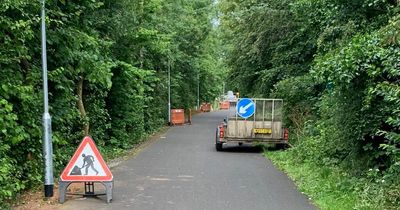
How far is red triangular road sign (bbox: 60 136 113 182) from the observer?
8.79 m

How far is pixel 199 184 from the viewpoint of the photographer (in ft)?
35.5

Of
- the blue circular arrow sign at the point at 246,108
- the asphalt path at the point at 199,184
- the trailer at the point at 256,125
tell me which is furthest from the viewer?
the blue circular arrow sign at the point at 246,108

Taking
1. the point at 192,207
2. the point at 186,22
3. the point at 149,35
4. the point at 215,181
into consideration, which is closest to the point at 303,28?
the point at 149,35

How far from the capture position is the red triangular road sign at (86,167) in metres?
8.79

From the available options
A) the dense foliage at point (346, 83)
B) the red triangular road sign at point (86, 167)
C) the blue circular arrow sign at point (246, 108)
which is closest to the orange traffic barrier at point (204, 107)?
the dense foliage at point (346, 83)

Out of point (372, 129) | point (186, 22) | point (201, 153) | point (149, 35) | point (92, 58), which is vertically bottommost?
point (201, 153)

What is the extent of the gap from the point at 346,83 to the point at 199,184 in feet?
12.3

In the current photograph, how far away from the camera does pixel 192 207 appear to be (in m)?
8.40

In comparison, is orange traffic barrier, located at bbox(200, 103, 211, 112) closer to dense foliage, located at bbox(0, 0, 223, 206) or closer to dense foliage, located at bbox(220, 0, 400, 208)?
dense foliage, located at bbox(0, 0, 223, 206)

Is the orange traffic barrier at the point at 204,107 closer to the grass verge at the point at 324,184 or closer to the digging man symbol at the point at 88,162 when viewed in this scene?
the grass verge at the point at 324,184

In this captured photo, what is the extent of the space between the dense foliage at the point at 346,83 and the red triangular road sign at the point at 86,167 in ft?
14.7

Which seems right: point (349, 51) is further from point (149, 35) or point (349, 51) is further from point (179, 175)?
point (149, 35)

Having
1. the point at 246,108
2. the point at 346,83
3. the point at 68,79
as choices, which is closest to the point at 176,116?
the point at 246,108

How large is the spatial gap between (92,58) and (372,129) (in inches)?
236
